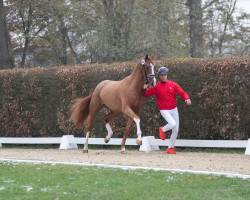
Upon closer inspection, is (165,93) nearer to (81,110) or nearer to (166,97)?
(166,97)

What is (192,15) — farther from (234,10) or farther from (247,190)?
(247,190)

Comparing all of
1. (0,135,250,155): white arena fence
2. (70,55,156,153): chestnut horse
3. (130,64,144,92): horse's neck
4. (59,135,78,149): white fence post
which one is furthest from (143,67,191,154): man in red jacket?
(59,135,78,149): white fence post

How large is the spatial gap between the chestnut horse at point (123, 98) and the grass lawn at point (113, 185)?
10.6 ft

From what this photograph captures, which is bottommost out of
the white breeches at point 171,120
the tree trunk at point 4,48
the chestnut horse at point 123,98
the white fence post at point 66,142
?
the white fence post at point 66,142

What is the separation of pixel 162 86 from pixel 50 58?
1731cm

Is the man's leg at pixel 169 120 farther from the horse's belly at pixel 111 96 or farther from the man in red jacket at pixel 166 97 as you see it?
the horse's belly at pixel 111 96

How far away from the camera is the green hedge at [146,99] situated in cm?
1198

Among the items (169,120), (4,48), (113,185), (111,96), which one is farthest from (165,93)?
(4,48)

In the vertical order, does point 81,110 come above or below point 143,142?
above

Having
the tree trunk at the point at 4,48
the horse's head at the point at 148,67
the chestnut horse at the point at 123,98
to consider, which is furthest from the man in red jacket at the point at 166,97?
the tree trunk at the point at 4,48

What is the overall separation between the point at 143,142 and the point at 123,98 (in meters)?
1.65

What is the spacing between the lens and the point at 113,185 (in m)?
6.83

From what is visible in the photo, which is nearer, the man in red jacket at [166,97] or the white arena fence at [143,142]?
the man in red jacket at [166,97]

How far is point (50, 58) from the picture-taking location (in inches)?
1098
